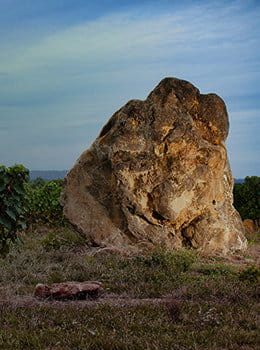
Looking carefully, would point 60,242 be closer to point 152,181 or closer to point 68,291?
point 152,181

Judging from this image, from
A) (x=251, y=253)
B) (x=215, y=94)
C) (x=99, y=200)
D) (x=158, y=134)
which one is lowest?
(x=251, y=253)

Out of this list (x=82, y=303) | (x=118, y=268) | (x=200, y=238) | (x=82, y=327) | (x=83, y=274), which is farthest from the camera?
(x=200, y=238)

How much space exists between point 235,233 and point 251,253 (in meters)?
0.97

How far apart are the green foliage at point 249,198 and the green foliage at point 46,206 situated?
7651 millimetres

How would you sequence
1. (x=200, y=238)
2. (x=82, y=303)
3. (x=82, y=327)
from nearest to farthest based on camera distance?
(x=82, y=327) < (x=82, y=303) < (x=200, y=238)

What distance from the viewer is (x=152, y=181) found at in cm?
1204

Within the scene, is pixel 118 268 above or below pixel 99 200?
below

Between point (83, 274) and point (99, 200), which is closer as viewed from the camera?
point (83, 274)

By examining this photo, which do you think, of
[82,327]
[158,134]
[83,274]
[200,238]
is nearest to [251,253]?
[200,238]

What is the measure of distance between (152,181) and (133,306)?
5.30 metres

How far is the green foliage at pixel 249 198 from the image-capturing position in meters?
19.8

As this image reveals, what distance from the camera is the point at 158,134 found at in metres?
12.1

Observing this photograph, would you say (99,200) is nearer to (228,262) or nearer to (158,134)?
(158,134)

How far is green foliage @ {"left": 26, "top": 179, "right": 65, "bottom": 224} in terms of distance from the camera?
59.4 feet
